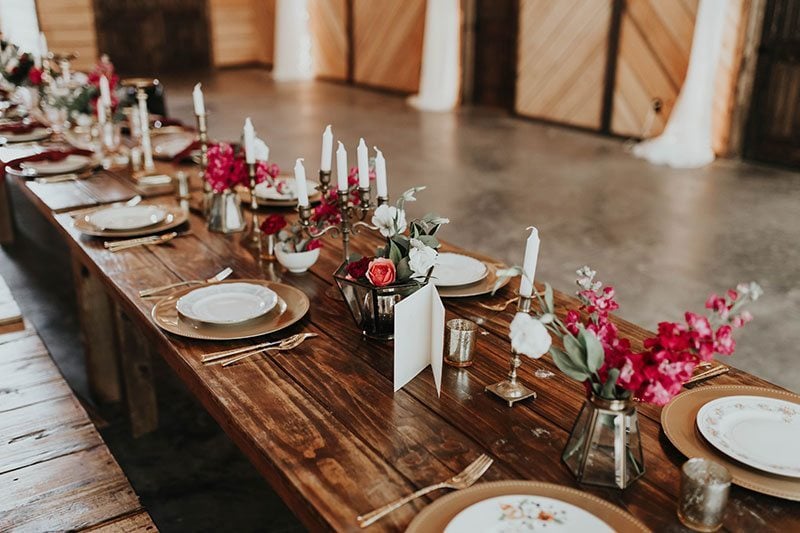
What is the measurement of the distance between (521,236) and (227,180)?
2565 millimetres

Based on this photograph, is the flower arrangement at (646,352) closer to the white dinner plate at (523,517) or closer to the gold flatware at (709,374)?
the white dinner plate at (523,517)

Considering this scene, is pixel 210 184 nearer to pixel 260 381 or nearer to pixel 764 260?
pixel 260 381

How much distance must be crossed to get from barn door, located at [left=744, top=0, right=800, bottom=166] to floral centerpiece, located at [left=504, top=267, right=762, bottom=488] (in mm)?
5412

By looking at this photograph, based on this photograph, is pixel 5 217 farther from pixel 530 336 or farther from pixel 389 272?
pixel 530 336

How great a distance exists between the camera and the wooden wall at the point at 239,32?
11992mm

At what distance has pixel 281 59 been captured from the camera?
10.7 m

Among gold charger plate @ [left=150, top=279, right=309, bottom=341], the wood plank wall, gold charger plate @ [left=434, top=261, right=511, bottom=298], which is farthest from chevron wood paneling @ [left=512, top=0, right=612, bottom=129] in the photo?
the wood plank wall

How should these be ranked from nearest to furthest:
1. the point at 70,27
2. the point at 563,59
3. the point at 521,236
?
the point at 521,236
the point at 563,59
the point at 70,27

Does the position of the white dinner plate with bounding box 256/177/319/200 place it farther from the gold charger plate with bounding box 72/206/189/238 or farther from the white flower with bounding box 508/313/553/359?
the white flower with bounding box 508/313/553/359

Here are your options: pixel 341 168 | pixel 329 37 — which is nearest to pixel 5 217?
pixel 341 168

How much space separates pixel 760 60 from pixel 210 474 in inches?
211

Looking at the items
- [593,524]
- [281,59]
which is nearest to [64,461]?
[593,524]

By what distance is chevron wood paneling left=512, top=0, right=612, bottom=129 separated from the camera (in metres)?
6.99

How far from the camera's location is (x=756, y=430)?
1.25 m
